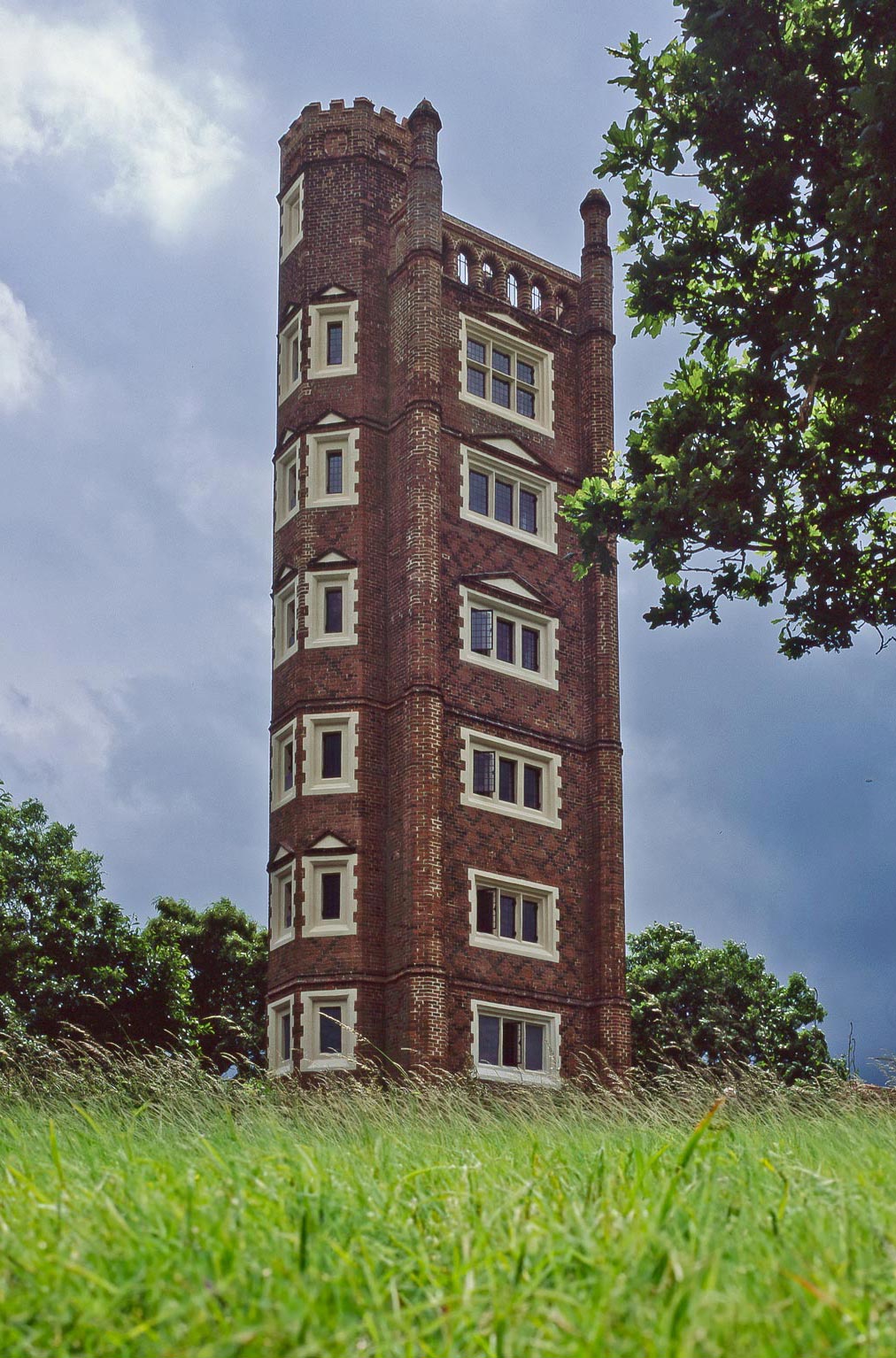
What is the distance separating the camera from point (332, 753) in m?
33.9

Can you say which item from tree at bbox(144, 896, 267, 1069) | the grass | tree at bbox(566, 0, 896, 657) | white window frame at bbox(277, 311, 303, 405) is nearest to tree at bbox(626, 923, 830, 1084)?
tree at bbox(144, 896, 267, 1069)

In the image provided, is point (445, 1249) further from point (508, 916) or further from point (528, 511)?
point (528, 511)

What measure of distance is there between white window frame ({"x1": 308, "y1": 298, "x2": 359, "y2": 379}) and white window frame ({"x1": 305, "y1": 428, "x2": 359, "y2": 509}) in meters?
1.69

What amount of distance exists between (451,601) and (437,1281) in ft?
96.2

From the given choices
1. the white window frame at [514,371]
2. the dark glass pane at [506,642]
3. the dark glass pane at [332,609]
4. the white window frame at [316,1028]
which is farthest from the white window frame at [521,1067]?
the white window frame at [514,371]

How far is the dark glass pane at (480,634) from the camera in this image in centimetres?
3484

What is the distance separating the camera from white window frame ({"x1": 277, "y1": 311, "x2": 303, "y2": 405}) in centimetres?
3787

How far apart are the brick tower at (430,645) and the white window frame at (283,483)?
0.96ft

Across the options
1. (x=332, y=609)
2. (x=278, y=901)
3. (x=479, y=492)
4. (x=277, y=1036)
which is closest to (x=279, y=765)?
(x=278, y=901)

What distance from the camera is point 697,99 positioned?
53.8 ft

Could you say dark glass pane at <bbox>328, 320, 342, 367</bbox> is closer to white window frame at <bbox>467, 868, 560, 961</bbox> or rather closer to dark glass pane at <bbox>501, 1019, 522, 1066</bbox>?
white window frame at <bbox>467, 868, 560, 961</bbox>

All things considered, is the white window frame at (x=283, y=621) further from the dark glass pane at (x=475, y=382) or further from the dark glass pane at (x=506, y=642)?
the dark glass pane at (x=475, y=382)

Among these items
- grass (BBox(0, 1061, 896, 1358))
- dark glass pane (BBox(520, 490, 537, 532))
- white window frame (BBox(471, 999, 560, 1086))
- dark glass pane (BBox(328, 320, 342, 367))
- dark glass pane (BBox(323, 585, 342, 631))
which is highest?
dark glass pane (BBox(328, 320, 342, 367))

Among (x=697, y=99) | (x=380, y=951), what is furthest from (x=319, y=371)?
(x=697, y=99)
